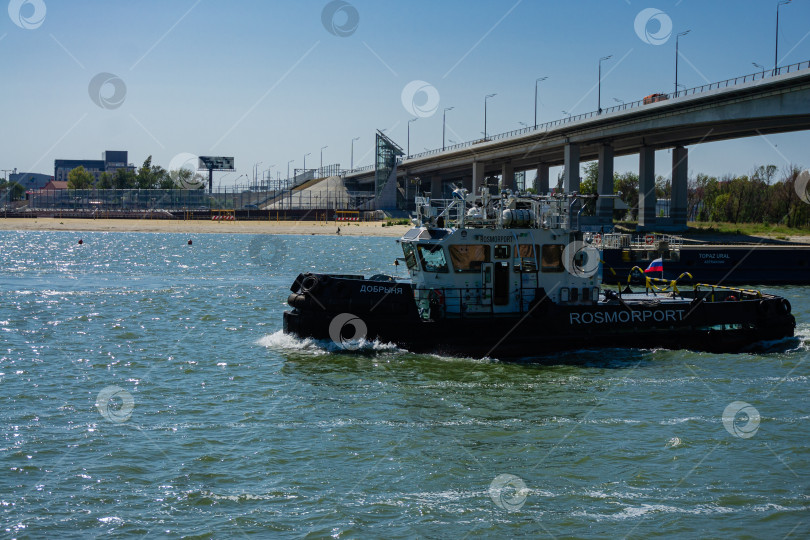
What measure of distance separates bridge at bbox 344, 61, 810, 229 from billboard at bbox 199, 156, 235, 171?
82.2 metres

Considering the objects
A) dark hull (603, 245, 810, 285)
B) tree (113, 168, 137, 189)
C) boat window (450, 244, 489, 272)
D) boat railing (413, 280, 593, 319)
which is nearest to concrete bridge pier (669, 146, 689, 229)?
dark hull (603, 245, 810, 285)

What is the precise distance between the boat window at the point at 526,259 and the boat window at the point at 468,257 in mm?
838

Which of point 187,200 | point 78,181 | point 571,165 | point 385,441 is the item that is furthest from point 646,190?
point 78,181

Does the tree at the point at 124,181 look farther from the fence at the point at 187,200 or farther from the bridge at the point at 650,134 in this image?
Answer: the bridge at the point at 650,134

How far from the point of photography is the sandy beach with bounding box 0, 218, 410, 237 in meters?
110

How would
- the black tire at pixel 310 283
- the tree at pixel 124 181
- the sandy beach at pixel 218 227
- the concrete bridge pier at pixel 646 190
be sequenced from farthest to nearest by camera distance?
the tree at pixel 124 181 < the sandy beach at pixel 218 227 < the concrete bridge pier at pixel 646 190 < the black tire at pixel 310 283

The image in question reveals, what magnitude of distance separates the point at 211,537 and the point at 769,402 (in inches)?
481

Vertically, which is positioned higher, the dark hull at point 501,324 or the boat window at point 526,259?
the boat window at point 526,259

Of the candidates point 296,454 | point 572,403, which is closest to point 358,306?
point 572,403

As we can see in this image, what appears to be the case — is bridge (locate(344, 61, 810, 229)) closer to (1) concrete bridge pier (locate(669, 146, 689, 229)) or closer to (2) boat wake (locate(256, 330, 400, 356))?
(1) concrete bridge pier (locate(669, 146, 689, 229))

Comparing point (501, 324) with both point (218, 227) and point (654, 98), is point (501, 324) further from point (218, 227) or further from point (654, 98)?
point (218, 227)

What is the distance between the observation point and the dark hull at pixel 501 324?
21.0m

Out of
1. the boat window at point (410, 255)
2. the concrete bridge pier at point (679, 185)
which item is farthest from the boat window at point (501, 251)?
Result: the concrete bridge pier at point (679, 185)

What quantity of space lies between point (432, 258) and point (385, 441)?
7800mm
